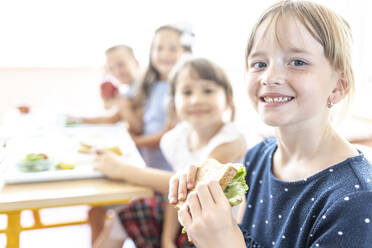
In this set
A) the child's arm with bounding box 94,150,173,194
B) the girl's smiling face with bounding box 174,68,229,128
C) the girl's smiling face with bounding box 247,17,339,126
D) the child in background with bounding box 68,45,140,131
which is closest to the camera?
the girl's smiling face with bounding box 247,17,339,126

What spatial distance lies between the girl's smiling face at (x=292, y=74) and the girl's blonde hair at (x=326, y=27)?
1 cm

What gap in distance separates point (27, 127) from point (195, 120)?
93 cm

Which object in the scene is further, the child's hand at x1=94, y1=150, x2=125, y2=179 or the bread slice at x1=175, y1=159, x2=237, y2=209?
the child's hand at x1=94, y1=150, x2=125, y2=179

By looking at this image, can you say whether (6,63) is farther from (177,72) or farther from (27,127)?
(177,72)

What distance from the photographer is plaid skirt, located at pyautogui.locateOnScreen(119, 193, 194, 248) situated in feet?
4.54

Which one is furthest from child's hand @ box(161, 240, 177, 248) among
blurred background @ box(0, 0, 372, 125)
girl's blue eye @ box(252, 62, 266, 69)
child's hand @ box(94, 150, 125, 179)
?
blurred background @ box(0, 0, 372, 125)

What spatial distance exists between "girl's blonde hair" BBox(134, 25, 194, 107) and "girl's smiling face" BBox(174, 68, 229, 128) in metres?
0.66

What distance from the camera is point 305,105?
80cm

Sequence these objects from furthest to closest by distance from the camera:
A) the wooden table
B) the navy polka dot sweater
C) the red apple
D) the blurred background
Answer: the blurred background, the red apple, the wooden table, the navy polka dot sweater

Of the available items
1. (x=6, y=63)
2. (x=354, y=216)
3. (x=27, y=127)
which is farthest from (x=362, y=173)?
(x=6, y=63)

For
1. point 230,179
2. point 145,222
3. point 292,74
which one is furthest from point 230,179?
point 145,222

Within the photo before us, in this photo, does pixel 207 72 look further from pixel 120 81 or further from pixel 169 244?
pixel 120 81

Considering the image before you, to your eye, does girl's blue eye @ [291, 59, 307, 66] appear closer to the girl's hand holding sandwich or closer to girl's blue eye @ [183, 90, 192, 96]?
the girl's hand holding sandwich

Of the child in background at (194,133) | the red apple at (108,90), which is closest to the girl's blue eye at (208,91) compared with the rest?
the child in background at (194,133)
